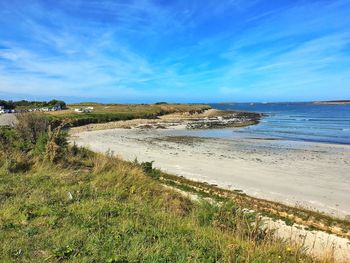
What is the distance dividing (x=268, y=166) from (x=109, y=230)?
16.0 metres

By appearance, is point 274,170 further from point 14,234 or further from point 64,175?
point 14,234

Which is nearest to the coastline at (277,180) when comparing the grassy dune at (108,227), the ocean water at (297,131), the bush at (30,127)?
the grassy dune at (108,227)

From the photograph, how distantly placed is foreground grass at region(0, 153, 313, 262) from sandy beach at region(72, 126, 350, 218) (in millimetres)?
7115

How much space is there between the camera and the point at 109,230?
4.52m

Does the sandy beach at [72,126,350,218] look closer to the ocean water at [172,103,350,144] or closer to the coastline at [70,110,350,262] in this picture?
the coastline at [70,110,350,262]

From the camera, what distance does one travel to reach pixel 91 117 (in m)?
50.6

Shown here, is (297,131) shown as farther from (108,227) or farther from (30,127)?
(108,227)

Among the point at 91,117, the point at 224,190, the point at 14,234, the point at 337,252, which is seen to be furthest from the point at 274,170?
the point at 91,117

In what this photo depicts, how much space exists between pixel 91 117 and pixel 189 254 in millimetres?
48923

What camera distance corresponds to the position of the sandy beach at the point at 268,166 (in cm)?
1296

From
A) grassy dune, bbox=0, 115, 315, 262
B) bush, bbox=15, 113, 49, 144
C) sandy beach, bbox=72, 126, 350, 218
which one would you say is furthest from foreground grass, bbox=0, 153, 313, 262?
bush, bbox=15, 113, 49, 144

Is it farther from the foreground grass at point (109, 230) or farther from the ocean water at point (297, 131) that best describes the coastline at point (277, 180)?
the ocean water at point (297, 131)

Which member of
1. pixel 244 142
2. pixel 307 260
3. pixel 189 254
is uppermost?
pixel 189 254

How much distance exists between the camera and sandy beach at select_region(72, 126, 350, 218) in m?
13.0
